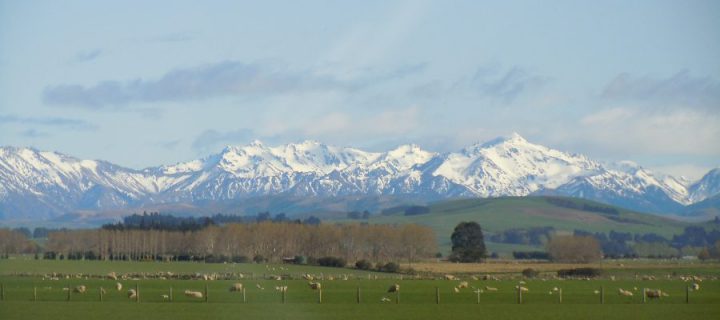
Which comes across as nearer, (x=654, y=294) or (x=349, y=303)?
(x=349, y=303)

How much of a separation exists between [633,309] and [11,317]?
32.9 metres

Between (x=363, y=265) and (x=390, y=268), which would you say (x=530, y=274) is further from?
(x=363, y=265)

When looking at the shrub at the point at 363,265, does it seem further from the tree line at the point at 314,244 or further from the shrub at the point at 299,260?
the tree line at the point at 314,244

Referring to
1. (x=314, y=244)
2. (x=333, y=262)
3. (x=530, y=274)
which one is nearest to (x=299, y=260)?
(x=314, y=244)

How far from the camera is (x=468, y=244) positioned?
17975 centimetres

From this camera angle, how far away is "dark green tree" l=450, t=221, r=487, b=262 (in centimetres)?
17938

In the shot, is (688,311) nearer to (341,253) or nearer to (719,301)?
(719,301)

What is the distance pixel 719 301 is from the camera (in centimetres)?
7306

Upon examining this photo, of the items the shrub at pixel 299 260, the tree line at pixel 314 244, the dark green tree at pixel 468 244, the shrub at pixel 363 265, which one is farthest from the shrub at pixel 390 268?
the tree line at pixel 314 244

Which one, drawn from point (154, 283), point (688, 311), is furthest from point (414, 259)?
point (688, 311)

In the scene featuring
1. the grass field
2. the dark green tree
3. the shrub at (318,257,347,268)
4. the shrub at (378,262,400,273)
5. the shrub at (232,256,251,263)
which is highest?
the dark green tree

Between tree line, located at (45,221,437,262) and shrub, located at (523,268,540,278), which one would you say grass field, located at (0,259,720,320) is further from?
tree line, located at (45,221,437,262)

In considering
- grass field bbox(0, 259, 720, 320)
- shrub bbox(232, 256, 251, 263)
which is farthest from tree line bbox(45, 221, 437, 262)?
grass field bbox(0, 259, 720, 320)

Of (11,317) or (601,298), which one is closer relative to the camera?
(11,317)
